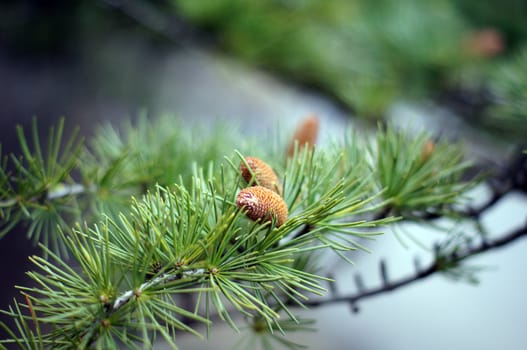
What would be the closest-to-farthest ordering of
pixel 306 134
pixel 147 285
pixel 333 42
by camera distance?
pixel 147 285
pixel 306 134
pixel 333 42

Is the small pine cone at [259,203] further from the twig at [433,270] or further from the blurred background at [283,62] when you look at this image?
the blurred background at [283,62]

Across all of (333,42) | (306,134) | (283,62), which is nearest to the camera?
(306,134)

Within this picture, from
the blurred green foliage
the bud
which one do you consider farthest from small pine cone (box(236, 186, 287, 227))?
the blurred green foliage

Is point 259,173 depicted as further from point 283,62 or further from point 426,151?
point 283,62

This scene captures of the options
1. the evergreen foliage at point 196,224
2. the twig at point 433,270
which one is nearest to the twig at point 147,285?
the evergreen foliage at point 196,224

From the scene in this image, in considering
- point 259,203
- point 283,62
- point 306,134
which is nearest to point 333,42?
point 283,62
